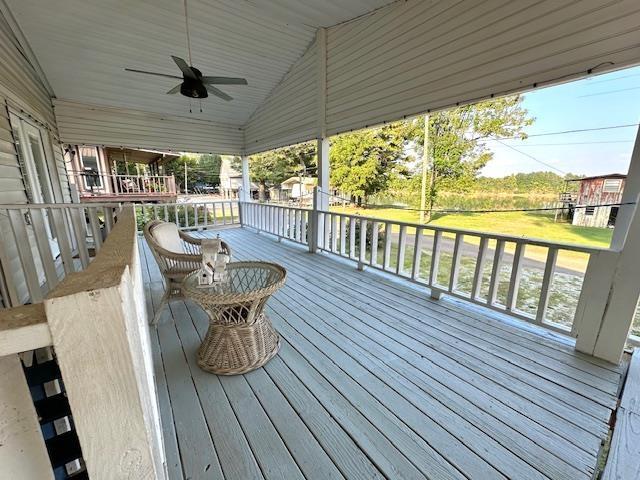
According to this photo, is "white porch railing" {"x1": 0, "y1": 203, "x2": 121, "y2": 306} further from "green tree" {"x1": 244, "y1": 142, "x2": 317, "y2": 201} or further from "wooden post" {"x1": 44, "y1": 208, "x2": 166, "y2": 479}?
"green tree" {"x1": 244, "y1": 142, "x2": 317, "y2": 201}

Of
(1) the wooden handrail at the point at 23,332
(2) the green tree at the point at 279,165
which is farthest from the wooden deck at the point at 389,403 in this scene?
(2) the green tree at the point at 279,165

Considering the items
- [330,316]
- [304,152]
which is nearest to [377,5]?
[330,316]

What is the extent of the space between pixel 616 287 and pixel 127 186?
537 inches

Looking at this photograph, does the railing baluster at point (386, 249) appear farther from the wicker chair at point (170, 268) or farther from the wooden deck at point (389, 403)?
the wicker chair at point (170, 268)

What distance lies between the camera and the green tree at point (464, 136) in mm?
8477

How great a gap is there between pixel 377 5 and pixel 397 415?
4724mm

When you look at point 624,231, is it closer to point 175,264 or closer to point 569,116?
point 175,264

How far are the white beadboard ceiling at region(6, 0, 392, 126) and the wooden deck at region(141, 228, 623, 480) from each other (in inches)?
168

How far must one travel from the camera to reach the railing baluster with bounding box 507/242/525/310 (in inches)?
92.6

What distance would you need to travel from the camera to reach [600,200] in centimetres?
255

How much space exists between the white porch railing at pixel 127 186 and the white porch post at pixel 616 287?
12.1m

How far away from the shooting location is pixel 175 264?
248 cm

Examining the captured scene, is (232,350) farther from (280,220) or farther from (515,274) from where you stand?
(280,220)

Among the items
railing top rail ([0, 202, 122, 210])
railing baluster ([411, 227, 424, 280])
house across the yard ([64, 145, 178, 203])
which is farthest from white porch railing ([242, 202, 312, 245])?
house across the yard ([64, 145, 178, 203])
